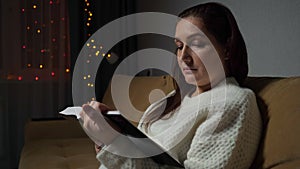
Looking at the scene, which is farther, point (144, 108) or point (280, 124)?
point (144, 108)

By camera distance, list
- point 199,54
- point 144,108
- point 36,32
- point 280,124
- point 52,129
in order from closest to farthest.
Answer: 1. point 280,124
2. point 199,54
3. point 144,108
4. point 52,129
5. point 36,32

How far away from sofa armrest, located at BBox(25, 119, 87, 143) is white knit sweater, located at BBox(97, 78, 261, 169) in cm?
155

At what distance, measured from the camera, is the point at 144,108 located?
7.26 feet

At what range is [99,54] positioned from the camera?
3.37 meters

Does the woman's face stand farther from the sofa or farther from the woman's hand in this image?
the woman's hand

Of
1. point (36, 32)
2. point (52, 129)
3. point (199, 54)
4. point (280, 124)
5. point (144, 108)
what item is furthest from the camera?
point (36, 32)

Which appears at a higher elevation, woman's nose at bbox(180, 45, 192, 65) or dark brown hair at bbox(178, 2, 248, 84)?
dark brown hair at bbox(178, 2, 248, 84)

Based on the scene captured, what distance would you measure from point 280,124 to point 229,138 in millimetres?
127

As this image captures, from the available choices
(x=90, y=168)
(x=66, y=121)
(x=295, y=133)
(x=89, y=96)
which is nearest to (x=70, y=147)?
(x=66, y=121)

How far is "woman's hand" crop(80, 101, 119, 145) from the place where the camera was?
1.05 metres

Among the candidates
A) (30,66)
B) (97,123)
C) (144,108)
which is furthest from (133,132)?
(30,66)

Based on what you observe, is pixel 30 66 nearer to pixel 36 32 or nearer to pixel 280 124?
pixel 36 32

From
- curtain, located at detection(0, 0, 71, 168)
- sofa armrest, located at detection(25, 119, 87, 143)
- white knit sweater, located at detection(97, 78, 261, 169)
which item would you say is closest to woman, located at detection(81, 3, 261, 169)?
white knit sweater, located at detection(97, 78, 261, 169)

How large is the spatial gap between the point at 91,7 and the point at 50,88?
2.47ft
